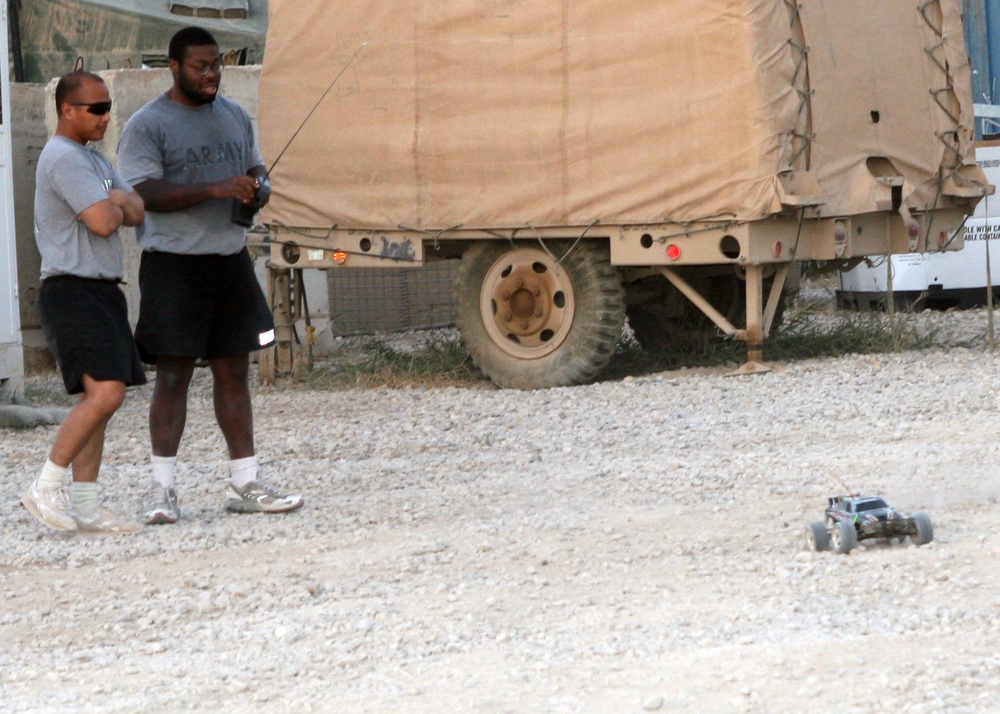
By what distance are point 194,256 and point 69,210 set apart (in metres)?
0.51

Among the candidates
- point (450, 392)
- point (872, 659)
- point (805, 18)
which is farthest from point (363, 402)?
point (872, 659)

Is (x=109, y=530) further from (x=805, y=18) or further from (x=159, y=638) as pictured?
(x=805, y=18)

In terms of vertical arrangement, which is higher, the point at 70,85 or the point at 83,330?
the point at 70,85

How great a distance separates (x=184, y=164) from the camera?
18.4 ft

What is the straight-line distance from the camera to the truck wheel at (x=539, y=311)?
9.40 meters

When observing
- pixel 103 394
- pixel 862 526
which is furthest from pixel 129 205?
pixel 862 526

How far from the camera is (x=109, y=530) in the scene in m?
5.48

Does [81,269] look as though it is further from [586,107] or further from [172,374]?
[586,107]

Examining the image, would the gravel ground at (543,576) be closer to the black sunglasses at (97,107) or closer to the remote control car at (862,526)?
the remote control car at (862,526)

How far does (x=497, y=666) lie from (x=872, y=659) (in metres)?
0.90

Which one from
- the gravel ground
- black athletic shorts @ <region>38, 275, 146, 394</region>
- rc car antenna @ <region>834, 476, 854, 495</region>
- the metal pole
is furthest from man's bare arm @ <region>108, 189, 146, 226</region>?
the metal pole

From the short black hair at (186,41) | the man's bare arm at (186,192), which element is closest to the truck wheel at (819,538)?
the man's bare arm at (186,192)

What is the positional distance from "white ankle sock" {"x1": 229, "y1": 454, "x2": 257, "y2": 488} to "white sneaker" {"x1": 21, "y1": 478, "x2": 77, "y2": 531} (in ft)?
2.19

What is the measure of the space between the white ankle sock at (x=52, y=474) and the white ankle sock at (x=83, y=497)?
0.09m
